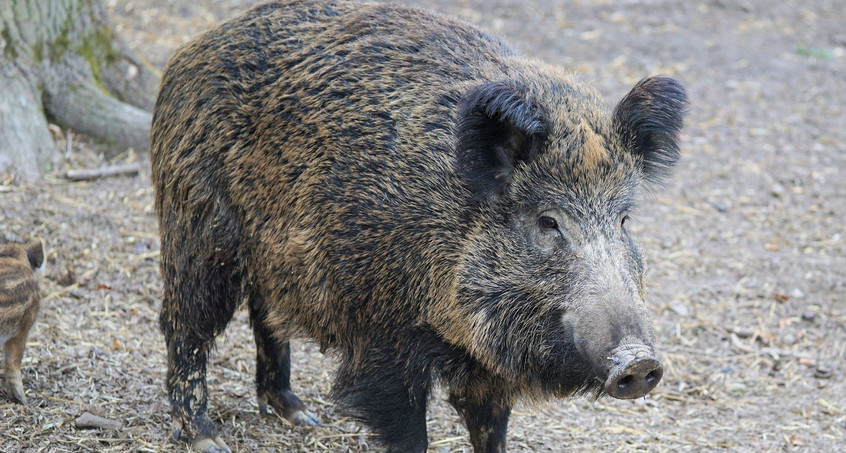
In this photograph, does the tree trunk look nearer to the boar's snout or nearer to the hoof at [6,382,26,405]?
the hoof at [6,382,26,405]

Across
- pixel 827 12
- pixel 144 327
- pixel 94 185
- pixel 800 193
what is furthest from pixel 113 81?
pixel 827 12

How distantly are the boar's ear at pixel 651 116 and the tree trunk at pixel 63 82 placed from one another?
4620 mm

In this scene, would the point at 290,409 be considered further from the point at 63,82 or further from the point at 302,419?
the point at 63,82

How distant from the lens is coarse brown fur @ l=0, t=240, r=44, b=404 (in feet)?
14.8

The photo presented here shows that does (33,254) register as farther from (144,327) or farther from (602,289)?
(602,289)

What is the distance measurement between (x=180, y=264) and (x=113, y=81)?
363 cm

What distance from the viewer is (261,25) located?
4562 millimetres

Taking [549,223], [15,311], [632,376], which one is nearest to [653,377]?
[632,376]

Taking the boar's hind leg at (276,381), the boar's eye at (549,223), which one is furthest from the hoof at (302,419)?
the boar's eye at (549,223)

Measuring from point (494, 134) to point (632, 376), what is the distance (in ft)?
3.78

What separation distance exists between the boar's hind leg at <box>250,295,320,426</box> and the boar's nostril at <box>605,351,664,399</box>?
2.29 meters

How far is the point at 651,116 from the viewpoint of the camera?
155 inches

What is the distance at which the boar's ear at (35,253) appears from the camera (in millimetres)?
5012

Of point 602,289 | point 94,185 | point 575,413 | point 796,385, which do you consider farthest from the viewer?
point 94,185
